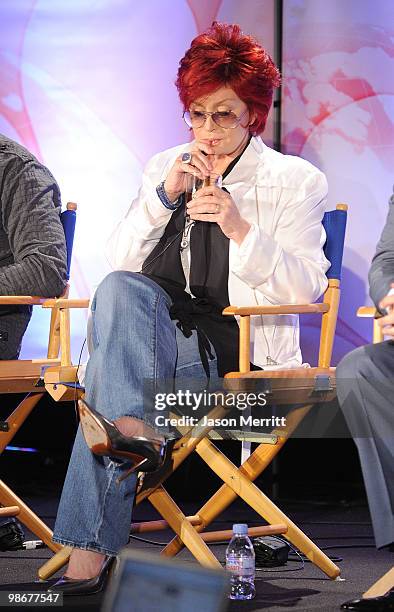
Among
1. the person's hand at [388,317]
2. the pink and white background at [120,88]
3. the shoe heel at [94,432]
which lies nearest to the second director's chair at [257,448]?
the person's hand at [388,317]

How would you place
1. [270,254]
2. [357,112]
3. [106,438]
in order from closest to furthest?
[106,438] → [270,254] → [357,112]

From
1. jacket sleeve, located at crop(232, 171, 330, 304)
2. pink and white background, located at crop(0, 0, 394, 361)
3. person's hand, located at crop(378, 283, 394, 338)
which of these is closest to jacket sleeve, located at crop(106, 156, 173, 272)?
jacket sleeve, located at crop(232, 171, 330, 304)

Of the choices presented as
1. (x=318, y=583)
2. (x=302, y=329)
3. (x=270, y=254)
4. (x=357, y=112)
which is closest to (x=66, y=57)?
(x=357, y=112)

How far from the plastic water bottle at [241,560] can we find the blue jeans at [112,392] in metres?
0.56

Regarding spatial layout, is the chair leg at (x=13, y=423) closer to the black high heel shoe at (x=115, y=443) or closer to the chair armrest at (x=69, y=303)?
the chair armrest at (x=69, y=303)

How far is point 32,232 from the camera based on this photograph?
11.7 ft

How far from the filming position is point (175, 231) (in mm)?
3260

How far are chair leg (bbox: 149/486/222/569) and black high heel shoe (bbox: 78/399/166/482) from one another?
25.7 inches

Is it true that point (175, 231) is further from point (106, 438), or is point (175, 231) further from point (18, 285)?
point (106, 438)

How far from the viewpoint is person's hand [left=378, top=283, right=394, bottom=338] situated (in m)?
2.60

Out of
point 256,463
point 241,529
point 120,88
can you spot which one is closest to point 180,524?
point 241,529

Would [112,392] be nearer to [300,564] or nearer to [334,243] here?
[334,243]

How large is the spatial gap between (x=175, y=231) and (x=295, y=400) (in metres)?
0.64

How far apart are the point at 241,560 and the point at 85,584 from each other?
2.37 ft
